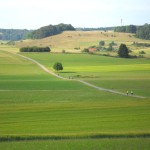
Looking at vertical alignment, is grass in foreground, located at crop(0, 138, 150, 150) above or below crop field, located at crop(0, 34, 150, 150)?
above

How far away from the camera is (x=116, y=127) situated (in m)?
29.5

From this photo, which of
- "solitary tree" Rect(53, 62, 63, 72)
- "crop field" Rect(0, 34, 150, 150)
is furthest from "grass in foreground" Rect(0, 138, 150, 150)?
"solitary tree" Rect(53, 62, 63, 72)

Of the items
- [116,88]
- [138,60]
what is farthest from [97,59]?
[116,88]

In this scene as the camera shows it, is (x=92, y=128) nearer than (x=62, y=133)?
No

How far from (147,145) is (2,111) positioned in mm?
19143

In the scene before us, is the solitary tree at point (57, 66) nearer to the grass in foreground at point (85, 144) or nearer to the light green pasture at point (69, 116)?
the light green pasture at point (69, 116)

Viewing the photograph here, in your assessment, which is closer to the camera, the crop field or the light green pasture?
the crop field

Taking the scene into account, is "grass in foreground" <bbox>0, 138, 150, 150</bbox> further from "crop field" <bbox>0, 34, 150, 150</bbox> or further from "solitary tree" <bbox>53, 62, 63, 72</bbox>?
"solitary tree" <bbox>53, 62, 63, 72</bbox>

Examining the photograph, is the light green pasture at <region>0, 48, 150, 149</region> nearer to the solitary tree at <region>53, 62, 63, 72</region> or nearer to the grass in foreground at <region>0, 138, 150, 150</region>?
the grass in foreground at <region>0, 138, 150, 150</region>

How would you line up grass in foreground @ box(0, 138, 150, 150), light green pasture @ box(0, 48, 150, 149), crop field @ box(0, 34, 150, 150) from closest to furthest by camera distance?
grass in foreground @ box(0, 138, 150, 150) → crop field @ box(0, 34, 150, 150) → light green pasture @ box(0, 48, 150, 149)

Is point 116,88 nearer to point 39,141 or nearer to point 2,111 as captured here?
point 2,111

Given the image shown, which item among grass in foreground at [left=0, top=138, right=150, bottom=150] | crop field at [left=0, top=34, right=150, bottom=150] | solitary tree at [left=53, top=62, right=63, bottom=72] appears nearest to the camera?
grass in foreground at [left=0, top=138, right=150, bottom=150]

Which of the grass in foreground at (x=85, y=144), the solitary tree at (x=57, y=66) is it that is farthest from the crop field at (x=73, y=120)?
the solitary tree at (x=57, y=66)

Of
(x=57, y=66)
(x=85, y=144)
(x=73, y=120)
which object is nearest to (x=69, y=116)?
(x=73, y=120)
